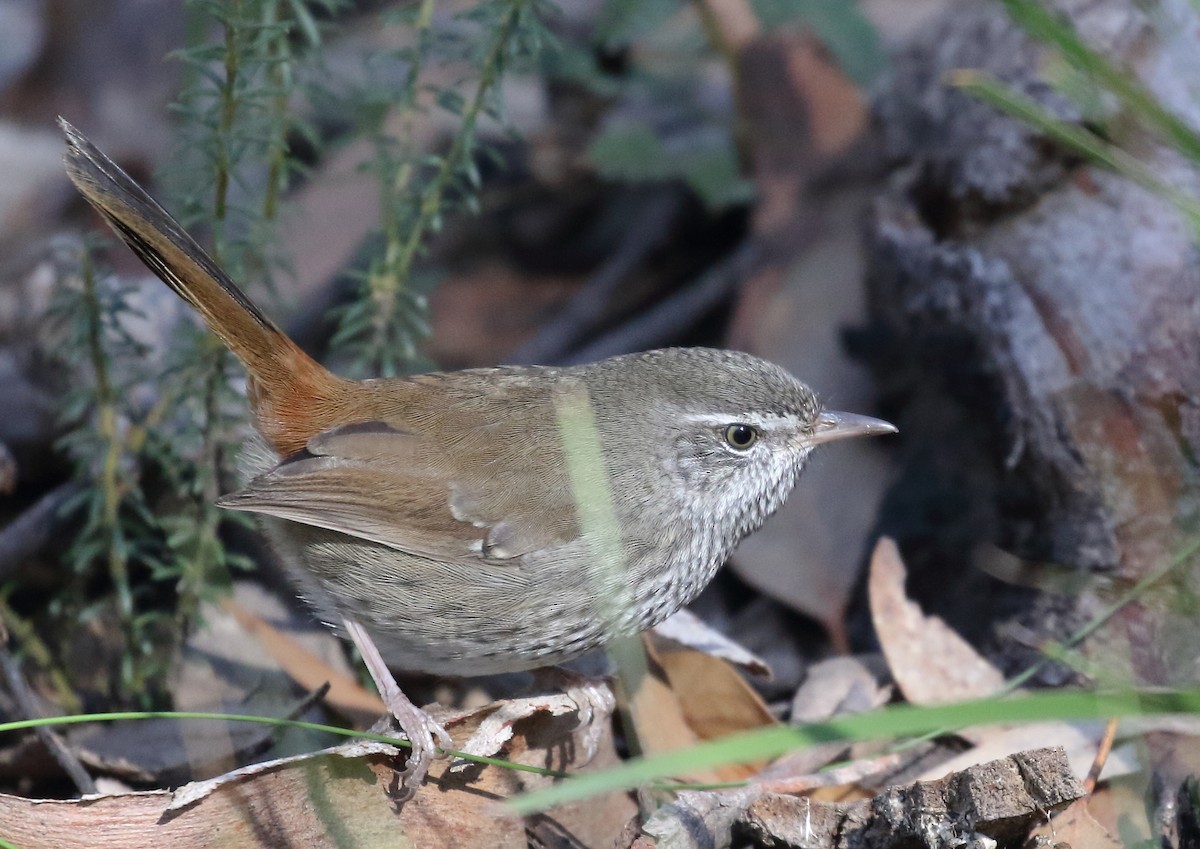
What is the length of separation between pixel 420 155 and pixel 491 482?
1.05m

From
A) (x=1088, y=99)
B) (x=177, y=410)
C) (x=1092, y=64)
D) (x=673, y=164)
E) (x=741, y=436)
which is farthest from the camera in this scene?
(x=673, y=164)

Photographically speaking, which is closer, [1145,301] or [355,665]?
[1145,301]

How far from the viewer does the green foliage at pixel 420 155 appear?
3332 mm

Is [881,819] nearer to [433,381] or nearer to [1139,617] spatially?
[1139,617]

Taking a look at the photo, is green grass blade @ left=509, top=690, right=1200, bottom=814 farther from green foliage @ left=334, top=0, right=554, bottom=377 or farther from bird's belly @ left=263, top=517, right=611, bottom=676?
green foliage @ left=334, top=0, right=554, bottom=377

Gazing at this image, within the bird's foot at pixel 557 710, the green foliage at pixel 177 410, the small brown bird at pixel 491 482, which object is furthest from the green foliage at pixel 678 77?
the bird's foot at pixel 557 710

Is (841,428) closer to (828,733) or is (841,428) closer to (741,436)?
(741,436)

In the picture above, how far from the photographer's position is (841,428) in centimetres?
335

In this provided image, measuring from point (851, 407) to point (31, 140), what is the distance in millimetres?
4120

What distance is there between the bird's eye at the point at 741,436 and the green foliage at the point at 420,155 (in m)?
1.01

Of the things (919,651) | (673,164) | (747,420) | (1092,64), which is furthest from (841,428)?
(673,164)

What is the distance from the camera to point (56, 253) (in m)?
4.33

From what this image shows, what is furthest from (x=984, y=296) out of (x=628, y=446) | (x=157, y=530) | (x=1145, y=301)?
(x=157, y=530)

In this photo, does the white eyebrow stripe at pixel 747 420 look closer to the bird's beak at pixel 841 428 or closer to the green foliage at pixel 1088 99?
the bird's beak at pixel 841 428
